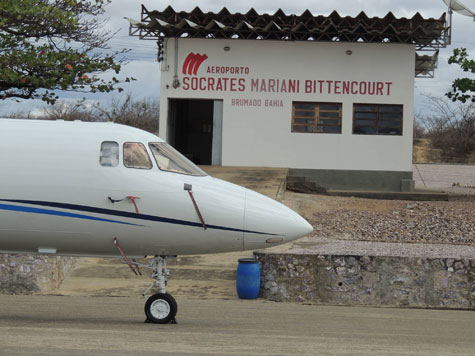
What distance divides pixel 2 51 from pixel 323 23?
12795 mm

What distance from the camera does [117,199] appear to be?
11781 mm

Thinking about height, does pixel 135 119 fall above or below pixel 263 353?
above

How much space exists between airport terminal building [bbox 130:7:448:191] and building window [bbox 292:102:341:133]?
3cm

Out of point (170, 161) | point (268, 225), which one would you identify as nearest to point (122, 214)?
point (170, 161)

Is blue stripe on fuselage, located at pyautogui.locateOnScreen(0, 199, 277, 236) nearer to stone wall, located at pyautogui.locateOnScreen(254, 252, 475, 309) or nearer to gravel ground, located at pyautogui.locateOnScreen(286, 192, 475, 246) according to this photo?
stone wall, located at pyautogui.locateOnScreen(254, 252, 475, 309)

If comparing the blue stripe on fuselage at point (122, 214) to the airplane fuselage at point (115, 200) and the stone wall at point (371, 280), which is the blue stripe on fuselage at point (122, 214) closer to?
the airplane fuselage at point (115, 200)

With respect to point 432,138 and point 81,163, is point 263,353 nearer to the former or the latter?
point 81,163

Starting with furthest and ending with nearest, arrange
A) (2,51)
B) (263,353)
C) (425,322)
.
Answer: (2,51) → (425,322) → (263,353)

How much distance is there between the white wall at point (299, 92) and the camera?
31219 mm

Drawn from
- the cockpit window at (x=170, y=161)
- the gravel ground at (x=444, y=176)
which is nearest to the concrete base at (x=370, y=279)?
the cockpit window at (x=170, y=161)

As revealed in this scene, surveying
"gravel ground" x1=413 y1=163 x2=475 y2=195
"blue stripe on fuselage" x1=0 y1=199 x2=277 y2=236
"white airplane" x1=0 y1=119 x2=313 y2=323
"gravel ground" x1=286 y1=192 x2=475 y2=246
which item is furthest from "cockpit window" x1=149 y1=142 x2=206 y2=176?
"gravel ground" x1=413 y1=163 x2=475 y2=195

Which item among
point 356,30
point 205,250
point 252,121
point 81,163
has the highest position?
point 356,30

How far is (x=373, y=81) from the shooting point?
3131 centimetres

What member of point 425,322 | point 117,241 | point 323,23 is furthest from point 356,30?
point 117,241
